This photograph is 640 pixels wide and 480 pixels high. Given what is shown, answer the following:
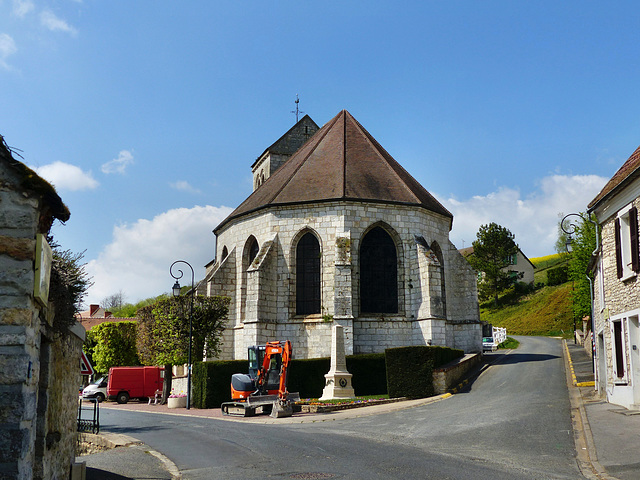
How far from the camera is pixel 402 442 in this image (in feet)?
38.1

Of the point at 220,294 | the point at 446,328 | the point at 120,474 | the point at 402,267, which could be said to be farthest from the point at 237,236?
the point at 120,474

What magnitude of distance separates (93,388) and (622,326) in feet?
88.3

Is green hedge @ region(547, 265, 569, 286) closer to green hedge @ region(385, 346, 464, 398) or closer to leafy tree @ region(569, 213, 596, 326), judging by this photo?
leafy tree @ region(569, 213, 596, 326)

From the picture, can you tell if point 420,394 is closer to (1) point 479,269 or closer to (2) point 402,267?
(2) point 402,267

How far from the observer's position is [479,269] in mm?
64125

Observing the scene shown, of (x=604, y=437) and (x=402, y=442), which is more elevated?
(x=604, y=437)

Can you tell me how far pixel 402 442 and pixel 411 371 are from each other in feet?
31.4

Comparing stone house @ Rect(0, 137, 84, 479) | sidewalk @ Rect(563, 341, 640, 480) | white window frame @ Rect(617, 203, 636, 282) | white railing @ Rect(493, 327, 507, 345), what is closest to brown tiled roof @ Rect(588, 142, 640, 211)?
white window frame @ Rect(617, 203, 636, 282)

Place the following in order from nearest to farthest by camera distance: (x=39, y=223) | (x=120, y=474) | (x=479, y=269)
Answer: (x=39, y=223)
(x=120, y=474)
(x=479, y=269)

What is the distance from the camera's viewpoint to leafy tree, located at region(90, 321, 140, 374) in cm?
3816

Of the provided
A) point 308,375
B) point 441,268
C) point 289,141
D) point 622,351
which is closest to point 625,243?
point 622,351

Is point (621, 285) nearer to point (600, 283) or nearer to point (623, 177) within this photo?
point (623, 177)

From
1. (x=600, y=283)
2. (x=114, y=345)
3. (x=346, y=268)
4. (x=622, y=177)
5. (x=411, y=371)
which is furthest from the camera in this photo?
(x=114, y=345)

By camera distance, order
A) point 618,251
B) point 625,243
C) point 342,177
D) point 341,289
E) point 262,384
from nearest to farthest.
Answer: point 625,243
point 618,251
point 262,384
point 341,289
point 342,177
